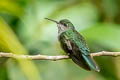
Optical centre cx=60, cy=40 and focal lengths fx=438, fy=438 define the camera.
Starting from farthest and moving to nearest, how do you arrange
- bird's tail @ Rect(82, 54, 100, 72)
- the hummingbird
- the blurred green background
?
the blurred green background
the hummingbird
bird's tail @ Rect(82, 54, 100, 72)

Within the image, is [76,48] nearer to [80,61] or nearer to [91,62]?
[80,61]

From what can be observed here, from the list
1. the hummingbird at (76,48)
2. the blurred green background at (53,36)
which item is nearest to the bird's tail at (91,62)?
the hummingbird at (76,48)

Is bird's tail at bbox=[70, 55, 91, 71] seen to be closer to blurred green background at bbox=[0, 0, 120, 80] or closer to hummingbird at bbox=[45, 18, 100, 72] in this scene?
hummingbird at bbox=[45, 18, 100, 72]

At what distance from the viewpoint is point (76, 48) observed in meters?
3.46

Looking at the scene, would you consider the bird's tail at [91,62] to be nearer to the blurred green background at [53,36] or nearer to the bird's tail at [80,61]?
the bird's tail at [80,61]

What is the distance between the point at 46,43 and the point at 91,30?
467mm

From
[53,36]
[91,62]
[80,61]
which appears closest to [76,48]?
[80,61]

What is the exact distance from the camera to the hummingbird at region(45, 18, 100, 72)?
3.15 m

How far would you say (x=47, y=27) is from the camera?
445cm

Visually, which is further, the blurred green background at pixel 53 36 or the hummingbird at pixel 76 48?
the blurred green background at pixel 53 36

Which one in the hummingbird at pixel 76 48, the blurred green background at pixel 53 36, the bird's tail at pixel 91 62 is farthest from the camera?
the blurred green background at pixel 53 36

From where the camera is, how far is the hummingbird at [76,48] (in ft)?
10.3

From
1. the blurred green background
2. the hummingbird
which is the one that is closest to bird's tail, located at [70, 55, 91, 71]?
the hummingbird

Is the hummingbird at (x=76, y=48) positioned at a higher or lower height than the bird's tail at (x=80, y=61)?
higher
